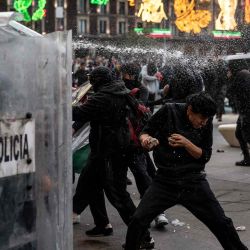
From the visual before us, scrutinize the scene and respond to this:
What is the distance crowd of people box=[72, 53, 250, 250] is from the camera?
163 inches

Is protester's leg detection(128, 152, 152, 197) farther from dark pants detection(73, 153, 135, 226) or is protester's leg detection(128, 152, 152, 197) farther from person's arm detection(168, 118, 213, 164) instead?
person's arm detection(168, 118, 213, 164)

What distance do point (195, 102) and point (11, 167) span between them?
1674 millimetres

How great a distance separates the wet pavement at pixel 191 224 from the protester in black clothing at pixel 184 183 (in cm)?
116

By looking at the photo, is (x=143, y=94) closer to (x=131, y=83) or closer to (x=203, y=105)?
(x=131, y=83)

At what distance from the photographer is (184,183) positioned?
13.6 feet

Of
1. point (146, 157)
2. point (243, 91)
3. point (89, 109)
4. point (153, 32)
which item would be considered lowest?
point (153, 32)

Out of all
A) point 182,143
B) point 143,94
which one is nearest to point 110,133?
point 182,143

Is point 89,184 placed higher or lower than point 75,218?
higher

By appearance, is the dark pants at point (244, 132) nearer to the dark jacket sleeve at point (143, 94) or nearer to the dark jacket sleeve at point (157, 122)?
the dark jacket sleeve at point (143, 94)

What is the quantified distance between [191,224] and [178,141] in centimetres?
221

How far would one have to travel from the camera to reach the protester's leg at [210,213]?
411 centimetres

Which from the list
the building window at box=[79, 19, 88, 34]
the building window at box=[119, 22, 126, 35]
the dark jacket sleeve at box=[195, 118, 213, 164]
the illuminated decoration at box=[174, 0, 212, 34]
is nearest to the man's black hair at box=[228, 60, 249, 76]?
the dark jacket sleeve at box=[195, 118, 213, 164]

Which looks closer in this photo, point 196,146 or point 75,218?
point 196,146

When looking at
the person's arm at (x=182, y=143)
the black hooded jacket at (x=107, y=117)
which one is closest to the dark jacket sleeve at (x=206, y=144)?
the person's arm at (x=182, y=143)
